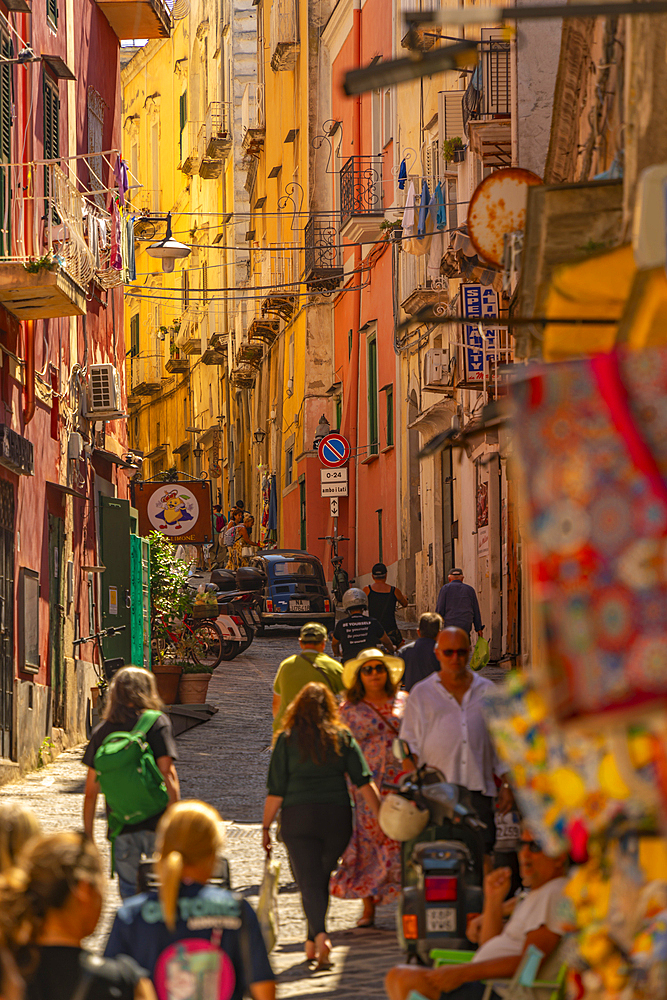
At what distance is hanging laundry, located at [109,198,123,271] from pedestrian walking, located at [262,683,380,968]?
513 inches

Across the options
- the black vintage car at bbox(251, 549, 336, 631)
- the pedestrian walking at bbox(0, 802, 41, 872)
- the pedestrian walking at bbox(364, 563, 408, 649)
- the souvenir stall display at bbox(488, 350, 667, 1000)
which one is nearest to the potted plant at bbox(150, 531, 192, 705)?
the pedestrian walking at bbox(364, 563, 408, 649)

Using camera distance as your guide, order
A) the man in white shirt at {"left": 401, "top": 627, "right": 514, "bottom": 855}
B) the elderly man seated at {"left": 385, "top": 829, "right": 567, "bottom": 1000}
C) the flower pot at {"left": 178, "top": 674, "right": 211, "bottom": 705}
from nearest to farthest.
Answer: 1. the elderly man seated at {"left": 385, "top": 829, "right": 567, "bottom": 1000}
2. the man in white shirt at {"left": 401, "top": 627, "right": 514, "bottom": 855}
3. the flower pot at {"left": 178, "top": 674, "right": 211, "bottom": 705}

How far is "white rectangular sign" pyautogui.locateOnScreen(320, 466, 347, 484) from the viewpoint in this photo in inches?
1286

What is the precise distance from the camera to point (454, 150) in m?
26.9

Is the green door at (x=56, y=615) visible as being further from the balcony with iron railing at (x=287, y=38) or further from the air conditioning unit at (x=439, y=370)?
the balcony with iron railing at (x=287, y=38)

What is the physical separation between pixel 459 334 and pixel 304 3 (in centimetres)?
2070

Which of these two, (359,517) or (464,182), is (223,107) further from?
(464,182)

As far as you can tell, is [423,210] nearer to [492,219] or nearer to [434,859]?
[492,219]

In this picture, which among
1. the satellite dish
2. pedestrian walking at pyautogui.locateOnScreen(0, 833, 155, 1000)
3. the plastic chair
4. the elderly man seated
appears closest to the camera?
pedestrian walking at pyautogui.locateOnScreen(0, 833, 155, 1000)

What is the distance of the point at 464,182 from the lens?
27.1 metres

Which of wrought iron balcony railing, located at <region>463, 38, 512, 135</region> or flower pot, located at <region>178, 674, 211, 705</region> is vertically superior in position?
wrought iron balcony railing, located at <region>463, 38, 512, 135</region>

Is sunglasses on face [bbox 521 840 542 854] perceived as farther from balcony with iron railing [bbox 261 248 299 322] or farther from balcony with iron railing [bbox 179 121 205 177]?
balcony with iron railing [bbox 179 121 205 177]

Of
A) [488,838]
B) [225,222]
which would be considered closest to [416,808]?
[488,838]

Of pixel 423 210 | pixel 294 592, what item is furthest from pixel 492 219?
pixel 294 592
